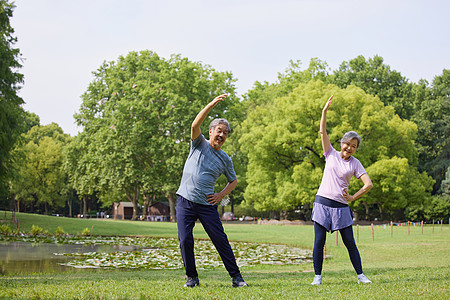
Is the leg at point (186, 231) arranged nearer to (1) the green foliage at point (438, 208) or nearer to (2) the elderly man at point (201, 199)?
(2) the elderly man at point (201, 199)

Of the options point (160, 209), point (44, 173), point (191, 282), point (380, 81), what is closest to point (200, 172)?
point (191, 282)

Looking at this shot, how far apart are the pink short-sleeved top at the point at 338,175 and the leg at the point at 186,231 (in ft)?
6.19

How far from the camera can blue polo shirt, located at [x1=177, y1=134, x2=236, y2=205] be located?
6117mm

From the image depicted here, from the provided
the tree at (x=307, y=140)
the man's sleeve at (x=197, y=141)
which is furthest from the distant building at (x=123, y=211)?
the man's sleeve at (x=197, y=141)

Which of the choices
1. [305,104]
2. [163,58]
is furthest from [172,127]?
[305,104]

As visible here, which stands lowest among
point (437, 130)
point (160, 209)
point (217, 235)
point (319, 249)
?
point (160, 209)

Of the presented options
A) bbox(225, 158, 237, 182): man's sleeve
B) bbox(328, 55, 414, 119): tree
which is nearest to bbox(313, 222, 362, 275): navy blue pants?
bbox(225, 158, 237, 182): man's sleeve

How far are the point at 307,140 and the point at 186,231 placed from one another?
1343 inches

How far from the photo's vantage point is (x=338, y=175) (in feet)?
21.6

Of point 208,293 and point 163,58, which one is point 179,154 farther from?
point 208,293

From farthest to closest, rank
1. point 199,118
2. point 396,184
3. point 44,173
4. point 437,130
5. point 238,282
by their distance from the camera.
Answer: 1. point 44,173
2. point 437,130
3. point 396,184
4. point 238,282
5. point 199,118

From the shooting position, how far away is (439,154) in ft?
160

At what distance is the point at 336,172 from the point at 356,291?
5.55ft

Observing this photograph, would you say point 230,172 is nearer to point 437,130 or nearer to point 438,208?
point 438,208
